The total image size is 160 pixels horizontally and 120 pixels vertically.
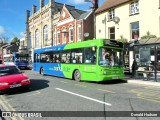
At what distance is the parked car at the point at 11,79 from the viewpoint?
1094 cm

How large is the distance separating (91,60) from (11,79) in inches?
221

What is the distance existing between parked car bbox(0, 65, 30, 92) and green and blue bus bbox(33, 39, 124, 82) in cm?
469

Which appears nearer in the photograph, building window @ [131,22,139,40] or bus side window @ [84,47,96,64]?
bus side window @ [84,47,96,64]

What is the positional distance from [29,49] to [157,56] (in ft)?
159

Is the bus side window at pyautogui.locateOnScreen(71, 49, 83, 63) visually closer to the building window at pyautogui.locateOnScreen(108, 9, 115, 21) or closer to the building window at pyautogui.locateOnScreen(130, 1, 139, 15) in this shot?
the building window at pyautogui.locateOnScreen(130, 1, 139, 15)

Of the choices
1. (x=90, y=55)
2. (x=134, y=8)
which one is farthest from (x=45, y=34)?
(x=90, y=55)

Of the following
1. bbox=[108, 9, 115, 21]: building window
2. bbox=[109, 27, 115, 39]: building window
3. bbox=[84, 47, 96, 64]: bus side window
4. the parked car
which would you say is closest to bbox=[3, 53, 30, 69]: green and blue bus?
bbox=[109, 27, 115, 39]: building window

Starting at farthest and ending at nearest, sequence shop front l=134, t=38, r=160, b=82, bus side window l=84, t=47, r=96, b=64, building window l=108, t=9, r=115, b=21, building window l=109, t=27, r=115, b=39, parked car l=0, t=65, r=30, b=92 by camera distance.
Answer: building window l=109, t=27, r=115, b=39, building window l=108, t=9, r=115, b=21, shop front l=134, t=38, r=160, b=82, bus side window l=84, t=47, r=96, b=64, parked car l=0, t=65, r=30, b=92

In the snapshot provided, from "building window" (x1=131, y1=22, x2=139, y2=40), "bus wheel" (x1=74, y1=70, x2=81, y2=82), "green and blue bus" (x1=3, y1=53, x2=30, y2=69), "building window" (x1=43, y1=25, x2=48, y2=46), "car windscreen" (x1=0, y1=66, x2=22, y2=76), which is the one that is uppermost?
"building window" (x1=43, y1=25, x2=48, y2=46)

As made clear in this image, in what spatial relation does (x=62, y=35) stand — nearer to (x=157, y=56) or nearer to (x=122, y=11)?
(x=122, y=11)

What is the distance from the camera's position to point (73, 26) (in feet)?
122

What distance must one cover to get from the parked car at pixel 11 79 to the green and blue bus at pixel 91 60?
4.69 meters

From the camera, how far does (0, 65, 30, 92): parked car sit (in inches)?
431

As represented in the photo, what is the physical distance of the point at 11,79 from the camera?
36.8 ft
